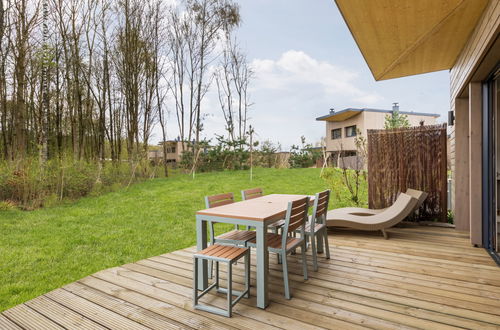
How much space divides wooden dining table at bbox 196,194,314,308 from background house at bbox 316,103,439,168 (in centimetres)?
1686

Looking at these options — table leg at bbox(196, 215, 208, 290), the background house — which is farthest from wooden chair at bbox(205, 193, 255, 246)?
the background house

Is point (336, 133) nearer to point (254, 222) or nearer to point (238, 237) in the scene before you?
point (238, 237)

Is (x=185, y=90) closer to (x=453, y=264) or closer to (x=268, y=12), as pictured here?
(x=268, y=12)

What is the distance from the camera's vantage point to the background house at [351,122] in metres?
19.9

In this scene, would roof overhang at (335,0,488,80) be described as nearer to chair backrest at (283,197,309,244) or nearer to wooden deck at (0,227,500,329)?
chair backrest at (283,197,309,244)

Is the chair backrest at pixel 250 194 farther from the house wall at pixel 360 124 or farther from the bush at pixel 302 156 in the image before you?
the house wall at pixel 360 124

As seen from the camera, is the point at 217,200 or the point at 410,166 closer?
the point at 217,200

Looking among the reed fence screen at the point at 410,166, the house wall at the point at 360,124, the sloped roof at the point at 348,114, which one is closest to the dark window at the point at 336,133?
the house wall at the point at 360,124

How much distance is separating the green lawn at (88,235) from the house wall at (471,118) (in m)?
3.99

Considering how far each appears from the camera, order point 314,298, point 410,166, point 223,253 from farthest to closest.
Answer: point 410,166 < point 314,298 < point 223,253

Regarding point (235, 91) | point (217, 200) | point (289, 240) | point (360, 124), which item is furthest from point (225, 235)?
point (360, 124)

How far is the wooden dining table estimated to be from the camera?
236 cm

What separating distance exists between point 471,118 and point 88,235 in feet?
19.4

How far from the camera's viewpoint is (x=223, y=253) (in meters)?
2.36
